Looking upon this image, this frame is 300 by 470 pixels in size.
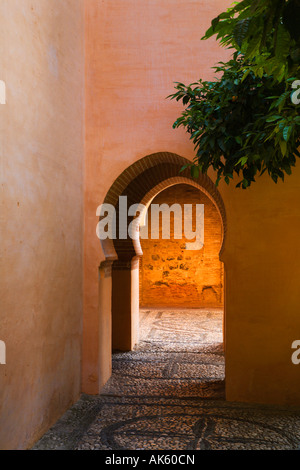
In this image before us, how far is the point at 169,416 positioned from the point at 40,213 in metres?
2.76

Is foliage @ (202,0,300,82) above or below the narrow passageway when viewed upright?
above

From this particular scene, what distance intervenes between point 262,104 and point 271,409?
3.52 meters

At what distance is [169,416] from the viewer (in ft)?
15.9

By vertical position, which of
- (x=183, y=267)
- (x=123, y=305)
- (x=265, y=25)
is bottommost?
(x=123, y=305)

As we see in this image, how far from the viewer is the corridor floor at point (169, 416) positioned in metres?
4.14

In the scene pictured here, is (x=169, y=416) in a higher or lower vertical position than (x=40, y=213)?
lower

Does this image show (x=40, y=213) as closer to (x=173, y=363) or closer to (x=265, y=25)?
(x=265, y=25)

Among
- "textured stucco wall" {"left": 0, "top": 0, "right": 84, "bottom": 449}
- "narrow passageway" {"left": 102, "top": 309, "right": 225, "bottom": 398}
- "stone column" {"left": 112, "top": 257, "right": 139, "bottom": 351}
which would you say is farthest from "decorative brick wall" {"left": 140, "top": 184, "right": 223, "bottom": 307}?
"textured stucco wall" {"left": 0, "top": 0, "right": 84, "bottom": 449}

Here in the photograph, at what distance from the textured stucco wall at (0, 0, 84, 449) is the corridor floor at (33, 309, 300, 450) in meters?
0.39

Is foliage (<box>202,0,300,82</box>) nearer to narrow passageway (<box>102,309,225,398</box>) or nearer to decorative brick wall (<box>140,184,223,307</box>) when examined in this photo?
narrow passageway (<box>102,309,225,398</box>)

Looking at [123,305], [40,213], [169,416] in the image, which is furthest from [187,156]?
[123,305]

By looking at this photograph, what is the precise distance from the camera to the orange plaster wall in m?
5.16
